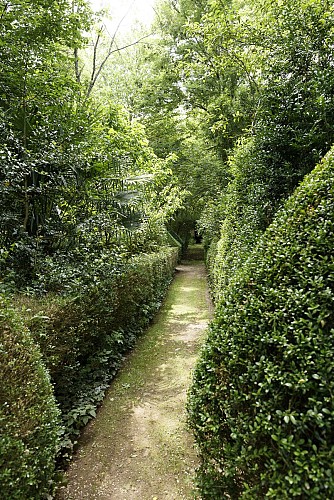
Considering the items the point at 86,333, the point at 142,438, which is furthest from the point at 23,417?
the point at 86,333

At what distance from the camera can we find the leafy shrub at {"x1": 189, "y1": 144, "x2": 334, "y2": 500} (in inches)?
48.8

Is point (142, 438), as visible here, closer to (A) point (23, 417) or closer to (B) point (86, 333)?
(B) point (86, 333)

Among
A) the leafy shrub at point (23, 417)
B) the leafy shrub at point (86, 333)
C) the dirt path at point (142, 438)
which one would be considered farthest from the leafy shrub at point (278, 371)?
the leafy shrub at point (86, 333)

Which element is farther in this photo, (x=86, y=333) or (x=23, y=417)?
(x=86, y=333)

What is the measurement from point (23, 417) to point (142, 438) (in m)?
1.54

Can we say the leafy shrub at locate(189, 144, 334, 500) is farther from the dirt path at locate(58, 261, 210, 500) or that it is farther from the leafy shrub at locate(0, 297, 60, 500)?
the leafy shrub at locate(0, 297, 60, 500)

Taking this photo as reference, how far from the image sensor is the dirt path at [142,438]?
2322 millimetres

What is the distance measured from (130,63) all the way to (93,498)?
17.6 metres

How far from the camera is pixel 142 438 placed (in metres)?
2.90

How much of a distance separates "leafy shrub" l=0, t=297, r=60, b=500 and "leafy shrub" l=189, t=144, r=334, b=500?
3.33 ft

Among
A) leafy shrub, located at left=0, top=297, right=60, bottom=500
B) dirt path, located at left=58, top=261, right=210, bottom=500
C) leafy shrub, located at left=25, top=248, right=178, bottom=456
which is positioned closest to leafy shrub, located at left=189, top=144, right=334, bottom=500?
dirt path, located at left=58, top=261, right=210, bottom=500

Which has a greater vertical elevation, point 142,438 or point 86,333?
point 86,333

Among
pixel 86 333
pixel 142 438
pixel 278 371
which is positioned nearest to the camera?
pixel 278 371

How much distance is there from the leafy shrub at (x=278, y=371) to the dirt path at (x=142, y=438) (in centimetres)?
59
